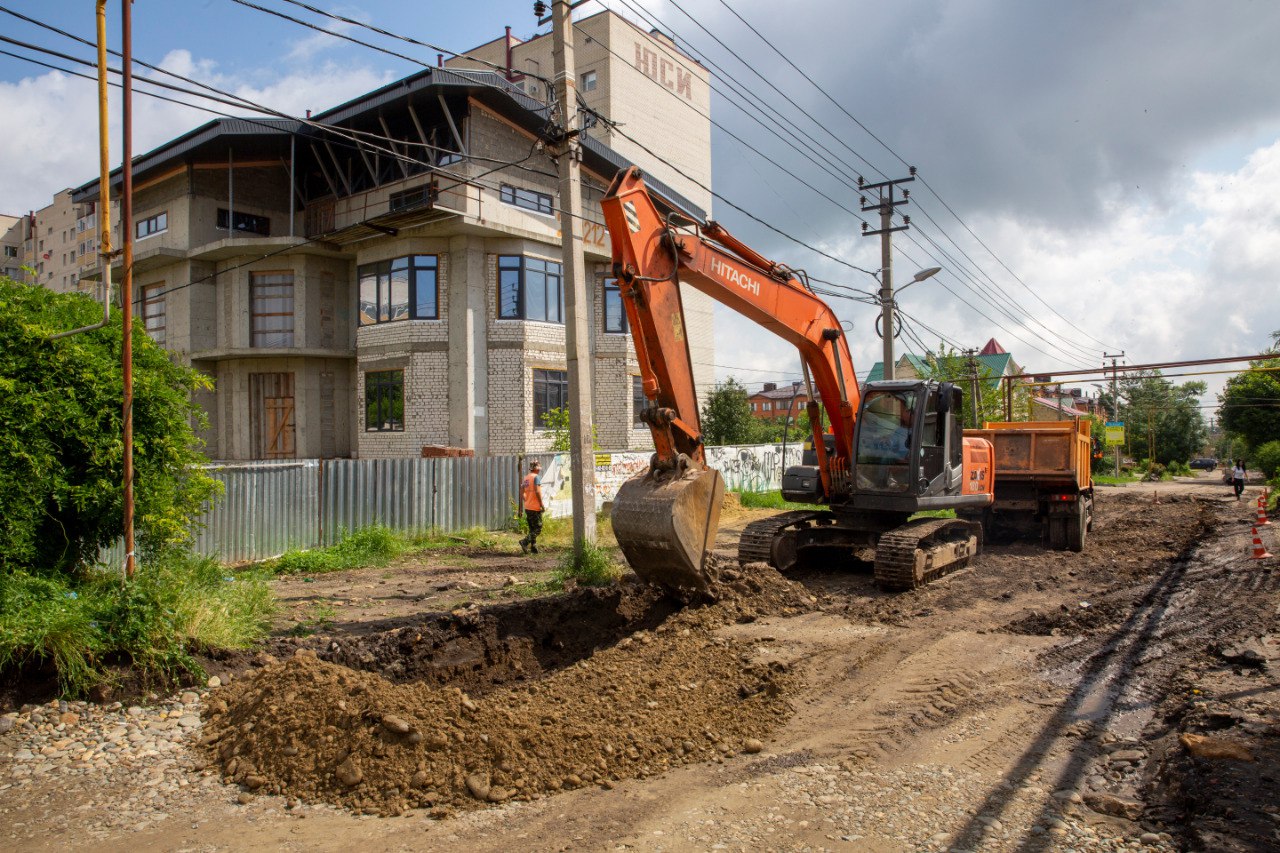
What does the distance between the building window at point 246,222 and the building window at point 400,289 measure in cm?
469

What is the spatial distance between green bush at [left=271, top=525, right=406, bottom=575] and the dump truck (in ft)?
33.9

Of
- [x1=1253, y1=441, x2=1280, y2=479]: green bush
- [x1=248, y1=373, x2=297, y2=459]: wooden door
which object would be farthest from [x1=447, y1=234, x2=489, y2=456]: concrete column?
[x1=1253, y1=441, x2=1280, y2=479]: green bush

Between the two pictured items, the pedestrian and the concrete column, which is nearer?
the pedestrian

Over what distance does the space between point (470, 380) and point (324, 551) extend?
8827 mm

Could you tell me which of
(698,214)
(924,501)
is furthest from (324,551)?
(698,214)

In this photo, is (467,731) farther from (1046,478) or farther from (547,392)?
(547,392)

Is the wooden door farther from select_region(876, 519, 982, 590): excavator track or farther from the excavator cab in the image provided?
select_region(876, 519, 982, 590): excavator track

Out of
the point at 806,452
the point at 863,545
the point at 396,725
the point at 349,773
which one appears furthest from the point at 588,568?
the point at 349,773

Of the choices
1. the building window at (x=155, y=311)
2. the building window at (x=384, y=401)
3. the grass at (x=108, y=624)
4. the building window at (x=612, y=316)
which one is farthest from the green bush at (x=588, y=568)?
the building window at (x=155, y=311)

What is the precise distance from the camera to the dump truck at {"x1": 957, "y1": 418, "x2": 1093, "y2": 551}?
14.5m

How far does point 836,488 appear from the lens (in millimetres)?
11555

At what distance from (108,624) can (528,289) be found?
1726 centimetres

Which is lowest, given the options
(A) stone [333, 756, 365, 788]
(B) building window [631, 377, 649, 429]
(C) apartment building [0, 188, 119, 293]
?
→ (A) stone [333, 756, 365, 788]

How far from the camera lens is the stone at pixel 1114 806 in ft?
14.7
